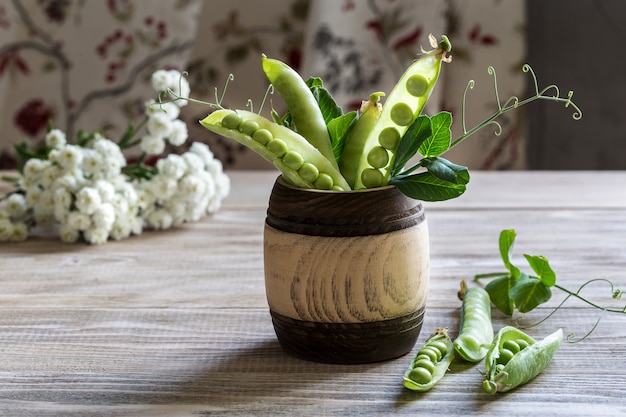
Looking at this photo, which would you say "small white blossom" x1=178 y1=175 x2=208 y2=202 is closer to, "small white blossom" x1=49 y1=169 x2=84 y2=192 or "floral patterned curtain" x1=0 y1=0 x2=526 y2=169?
"small white blossom" x1=49 y1=169 x2=84 y2=192

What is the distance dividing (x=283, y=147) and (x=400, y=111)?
106mm

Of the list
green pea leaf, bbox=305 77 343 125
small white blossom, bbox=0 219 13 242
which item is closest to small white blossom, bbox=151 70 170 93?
small white blossom, bbox=0 219 13 242

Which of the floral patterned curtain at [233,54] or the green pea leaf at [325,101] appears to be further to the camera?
the floral patterned curtain at [233,54]

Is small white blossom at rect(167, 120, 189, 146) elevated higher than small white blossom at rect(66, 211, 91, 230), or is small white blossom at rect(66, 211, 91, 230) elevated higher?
small white blossom at rect(167, 120, 189, 146)

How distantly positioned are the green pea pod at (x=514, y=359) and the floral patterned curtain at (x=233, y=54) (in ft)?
4.66

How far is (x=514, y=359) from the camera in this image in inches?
28.2

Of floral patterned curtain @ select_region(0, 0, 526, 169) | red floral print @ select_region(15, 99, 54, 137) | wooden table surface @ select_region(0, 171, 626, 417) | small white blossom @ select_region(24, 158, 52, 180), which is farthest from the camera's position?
red floral print @ select_region(15, 99, 54, 137)

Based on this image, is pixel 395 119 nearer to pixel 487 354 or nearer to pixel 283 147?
pixel 283 147

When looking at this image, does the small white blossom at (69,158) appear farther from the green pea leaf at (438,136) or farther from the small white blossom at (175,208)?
the green pea leaf at (438,136)

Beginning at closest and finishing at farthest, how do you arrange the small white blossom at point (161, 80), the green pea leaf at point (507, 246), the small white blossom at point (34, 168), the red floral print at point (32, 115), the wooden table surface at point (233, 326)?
1. the wooden table surface at point (233, 326)
2. the green pea leaf at point (507, 246)
3. the small white blossom at point (161, 80)
4. the small white blossom at point (34, 168)
5. the red floral print at point (32, 115)

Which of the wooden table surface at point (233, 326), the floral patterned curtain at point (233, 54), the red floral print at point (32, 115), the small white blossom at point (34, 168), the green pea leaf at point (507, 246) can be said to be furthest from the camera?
the red floral print at point (32, 115)

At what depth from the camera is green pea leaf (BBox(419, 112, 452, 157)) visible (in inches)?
29.4

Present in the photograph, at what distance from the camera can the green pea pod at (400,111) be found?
0.74 meters

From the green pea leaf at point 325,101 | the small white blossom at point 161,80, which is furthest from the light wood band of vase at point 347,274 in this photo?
the small white blossom at point 161,80
